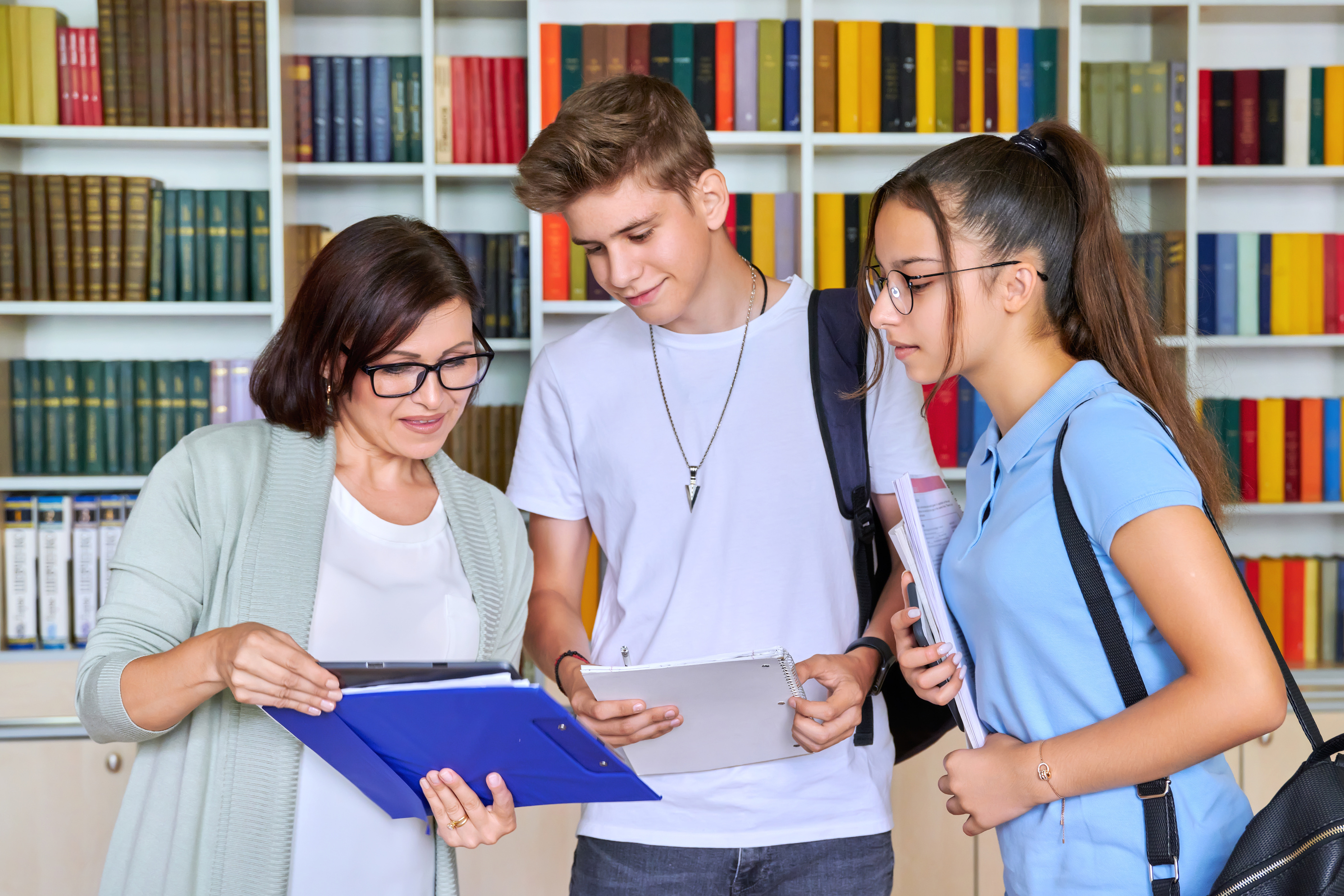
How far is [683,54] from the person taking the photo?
267 cm

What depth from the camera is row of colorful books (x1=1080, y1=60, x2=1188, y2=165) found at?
275cm

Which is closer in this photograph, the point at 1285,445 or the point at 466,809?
the point at 466,809

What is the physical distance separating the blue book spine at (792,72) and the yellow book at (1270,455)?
4.80 ft

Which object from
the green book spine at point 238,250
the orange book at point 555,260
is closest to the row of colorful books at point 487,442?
the orange book at point 555,260

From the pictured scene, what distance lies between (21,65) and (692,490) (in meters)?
2.18

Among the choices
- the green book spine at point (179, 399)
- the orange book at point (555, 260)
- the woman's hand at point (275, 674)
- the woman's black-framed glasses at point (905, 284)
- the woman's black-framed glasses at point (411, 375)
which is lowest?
the woman's hand at point (275, 674)

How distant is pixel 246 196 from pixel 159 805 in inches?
71.3

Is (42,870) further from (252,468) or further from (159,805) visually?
(252,468)

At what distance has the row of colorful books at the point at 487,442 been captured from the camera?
2715 mm

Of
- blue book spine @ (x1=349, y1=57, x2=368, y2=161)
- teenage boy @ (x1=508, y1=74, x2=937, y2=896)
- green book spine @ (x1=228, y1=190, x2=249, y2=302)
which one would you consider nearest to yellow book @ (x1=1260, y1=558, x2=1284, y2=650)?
teenage boy @ (x1=508, y1=74, x2=937, y2=896)

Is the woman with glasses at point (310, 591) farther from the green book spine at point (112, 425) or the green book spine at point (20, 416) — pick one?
the green book spine at point (20, 416)

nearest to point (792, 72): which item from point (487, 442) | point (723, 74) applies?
point (723, 74)

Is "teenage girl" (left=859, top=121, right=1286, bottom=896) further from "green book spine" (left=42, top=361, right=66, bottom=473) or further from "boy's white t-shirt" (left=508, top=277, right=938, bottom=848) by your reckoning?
"green book spine" (left=42, top=361, right=66, bottom=473)

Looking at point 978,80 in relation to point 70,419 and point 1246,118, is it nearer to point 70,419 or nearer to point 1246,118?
point 1246,118
